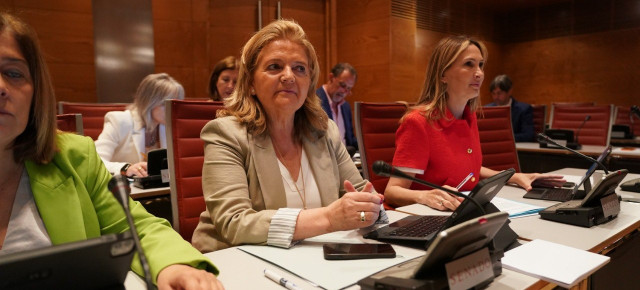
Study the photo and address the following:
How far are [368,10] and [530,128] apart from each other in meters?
3.09

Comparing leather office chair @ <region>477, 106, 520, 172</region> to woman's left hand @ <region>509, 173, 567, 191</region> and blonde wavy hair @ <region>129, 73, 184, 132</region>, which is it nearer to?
woman's left hand @ <region>509, 173, 567, 191</region>

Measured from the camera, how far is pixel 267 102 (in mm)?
1529

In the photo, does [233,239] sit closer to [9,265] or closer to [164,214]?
[9,265]

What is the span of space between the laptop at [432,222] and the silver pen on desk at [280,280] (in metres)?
0.37

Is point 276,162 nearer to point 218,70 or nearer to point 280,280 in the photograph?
point 280,280

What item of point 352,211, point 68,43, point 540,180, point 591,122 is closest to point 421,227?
point 352,211

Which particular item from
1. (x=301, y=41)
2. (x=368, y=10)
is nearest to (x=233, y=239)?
(x=301, y=41)

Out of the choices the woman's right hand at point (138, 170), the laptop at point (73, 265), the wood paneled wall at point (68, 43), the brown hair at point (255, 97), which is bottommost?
the woman's right hand at point (138, 170)

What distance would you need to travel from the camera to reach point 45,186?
1.02 meters

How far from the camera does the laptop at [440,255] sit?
2.53ft

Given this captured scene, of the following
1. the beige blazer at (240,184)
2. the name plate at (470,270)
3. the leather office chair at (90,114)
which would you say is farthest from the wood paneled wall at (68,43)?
the name plate at (470,270)

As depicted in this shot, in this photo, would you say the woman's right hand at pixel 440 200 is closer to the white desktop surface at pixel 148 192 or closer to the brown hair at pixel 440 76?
the brown hair at pixel 440 76

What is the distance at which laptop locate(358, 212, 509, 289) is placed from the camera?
771 millimetres

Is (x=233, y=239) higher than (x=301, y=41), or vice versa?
(x=301, y=41)
